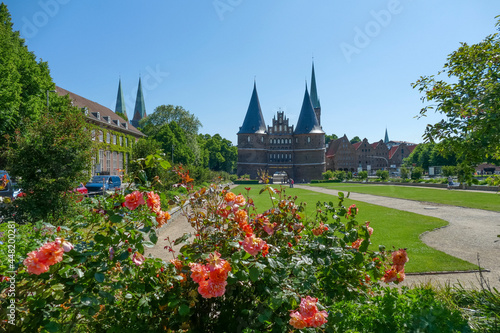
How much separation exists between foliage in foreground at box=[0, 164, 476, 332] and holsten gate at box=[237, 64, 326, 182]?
66.4 meters

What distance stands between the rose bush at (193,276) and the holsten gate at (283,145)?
66.4m

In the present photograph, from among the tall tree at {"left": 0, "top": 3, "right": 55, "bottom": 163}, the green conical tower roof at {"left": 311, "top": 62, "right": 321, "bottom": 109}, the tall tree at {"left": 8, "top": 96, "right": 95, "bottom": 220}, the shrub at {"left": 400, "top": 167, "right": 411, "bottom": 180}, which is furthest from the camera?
the green conical tower roof at {"left": 311, "top": 62, "right": 321, "bottom": 109}

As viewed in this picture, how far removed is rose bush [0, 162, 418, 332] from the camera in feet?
7.23

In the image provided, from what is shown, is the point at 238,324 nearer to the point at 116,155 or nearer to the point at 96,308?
the point at 96,308

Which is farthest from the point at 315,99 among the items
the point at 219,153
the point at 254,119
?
the point at 219,153

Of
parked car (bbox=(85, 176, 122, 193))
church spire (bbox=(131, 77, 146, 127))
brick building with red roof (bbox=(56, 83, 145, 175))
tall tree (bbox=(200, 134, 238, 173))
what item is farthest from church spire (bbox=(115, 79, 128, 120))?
parked car (bbox=(85, 176, 122, 193))

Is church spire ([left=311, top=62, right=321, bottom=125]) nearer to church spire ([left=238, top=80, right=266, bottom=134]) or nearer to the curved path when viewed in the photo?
church spire ([left=238, top=80, right=266, bottom=134])

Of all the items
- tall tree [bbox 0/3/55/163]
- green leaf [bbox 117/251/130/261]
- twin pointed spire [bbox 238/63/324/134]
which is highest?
twin pointed spire [bbox 238/63/324/134]

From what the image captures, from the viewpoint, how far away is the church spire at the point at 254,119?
2813 inches

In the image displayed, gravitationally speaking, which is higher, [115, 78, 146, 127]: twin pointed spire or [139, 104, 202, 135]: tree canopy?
[115, 78, 146, 127]: twin pointed spire

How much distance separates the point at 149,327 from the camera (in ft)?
8.34

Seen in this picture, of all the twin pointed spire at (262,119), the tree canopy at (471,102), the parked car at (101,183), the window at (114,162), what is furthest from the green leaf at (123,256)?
the twin pointed spire at (262,119)

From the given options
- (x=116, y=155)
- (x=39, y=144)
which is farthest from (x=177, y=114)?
(x=39, y=144)

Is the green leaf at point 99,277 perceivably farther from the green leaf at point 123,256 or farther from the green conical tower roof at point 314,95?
the green conical tower roof at point 314,95
